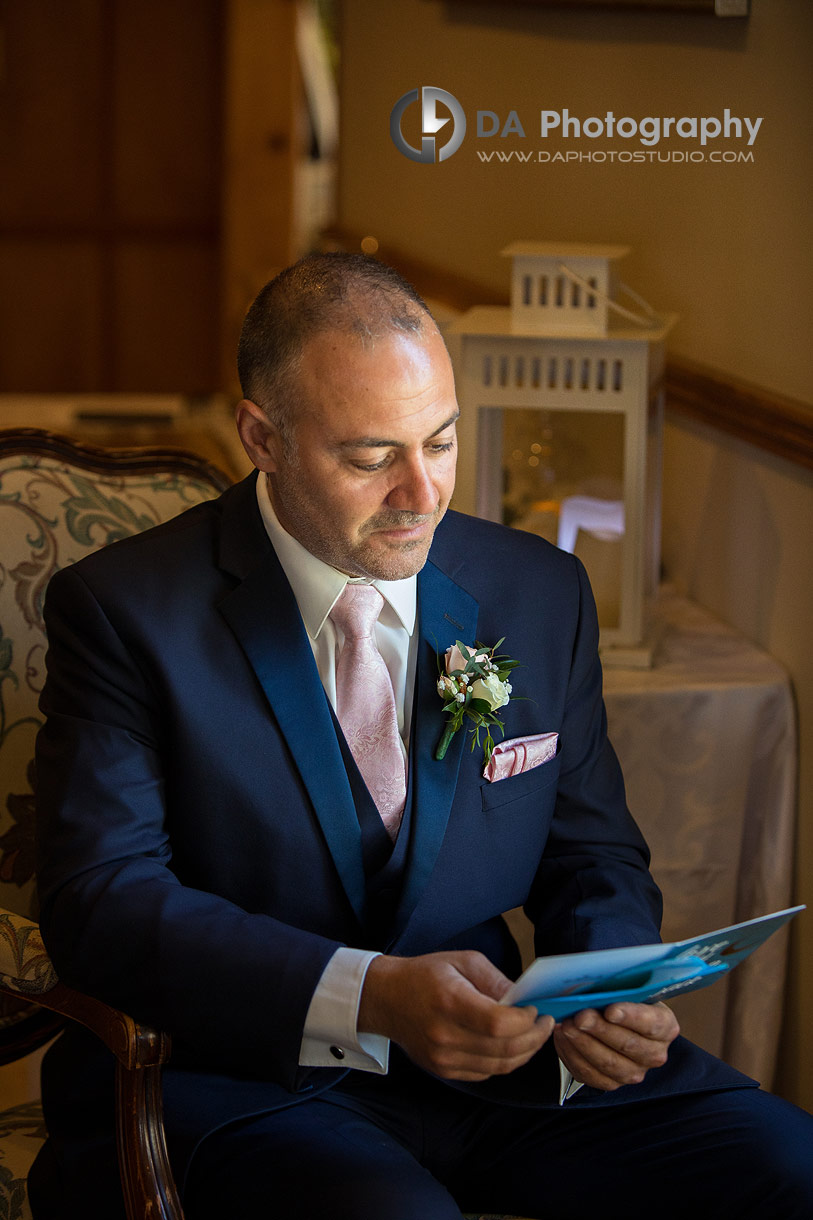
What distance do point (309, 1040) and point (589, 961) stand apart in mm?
339

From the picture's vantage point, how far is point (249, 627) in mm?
1484

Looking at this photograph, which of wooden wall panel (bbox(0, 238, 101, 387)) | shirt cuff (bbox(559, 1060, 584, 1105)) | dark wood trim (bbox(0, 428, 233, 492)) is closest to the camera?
shirt cuff (bbox(559, 1060, 584, 1105))

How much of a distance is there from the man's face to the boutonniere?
0.42 ft

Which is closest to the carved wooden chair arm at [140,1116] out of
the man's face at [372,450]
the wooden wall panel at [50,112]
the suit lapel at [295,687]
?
the suit lapel at [295,687]

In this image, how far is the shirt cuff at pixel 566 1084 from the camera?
4.71ft

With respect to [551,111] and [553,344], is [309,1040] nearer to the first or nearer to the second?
[553,344]

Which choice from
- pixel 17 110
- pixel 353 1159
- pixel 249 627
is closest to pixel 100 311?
pixel 17 110

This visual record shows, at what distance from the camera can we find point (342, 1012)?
1293mm

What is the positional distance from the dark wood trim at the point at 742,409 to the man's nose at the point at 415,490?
2.90ft

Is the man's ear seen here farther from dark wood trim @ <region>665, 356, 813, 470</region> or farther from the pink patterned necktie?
dark wood trim @ <region>665, 356, 813, 470</region>

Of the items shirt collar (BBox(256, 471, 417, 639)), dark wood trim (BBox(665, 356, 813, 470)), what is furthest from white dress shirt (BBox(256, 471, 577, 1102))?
dark wood trim (BBox(665, 356, 813, 470))

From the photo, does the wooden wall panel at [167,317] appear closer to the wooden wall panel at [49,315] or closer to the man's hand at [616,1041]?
the wooden wall panel at [49,315]

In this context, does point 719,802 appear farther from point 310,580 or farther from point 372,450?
point 372,450

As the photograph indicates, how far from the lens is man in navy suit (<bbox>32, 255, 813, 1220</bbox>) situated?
4.33 feet
